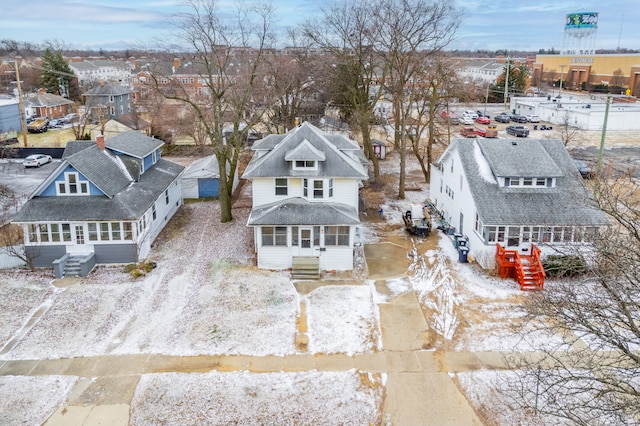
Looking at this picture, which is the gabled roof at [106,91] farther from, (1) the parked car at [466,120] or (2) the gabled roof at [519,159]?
(2) the gabled roof at [519,159]

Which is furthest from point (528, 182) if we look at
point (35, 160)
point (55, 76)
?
point (55, 76)

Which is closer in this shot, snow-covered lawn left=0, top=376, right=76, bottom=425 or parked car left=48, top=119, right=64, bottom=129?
snow-covered lawn left=0, top=376, right=76, bottom=425

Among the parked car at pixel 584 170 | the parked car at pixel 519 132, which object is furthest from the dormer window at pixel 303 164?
the parked car at pixel 519 132

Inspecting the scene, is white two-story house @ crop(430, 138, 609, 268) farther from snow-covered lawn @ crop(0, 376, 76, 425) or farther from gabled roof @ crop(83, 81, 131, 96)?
gabled roof @ crop(83, 81, 131, 96)

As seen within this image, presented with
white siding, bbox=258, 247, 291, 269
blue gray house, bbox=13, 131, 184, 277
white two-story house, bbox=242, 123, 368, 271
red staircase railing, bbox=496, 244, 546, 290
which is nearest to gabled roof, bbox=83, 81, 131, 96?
blue gray house, bbox=13, 131, 184, 277

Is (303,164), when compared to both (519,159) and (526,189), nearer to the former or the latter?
(519,159)

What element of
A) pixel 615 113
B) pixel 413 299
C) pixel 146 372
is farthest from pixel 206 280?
pixel 615 113
